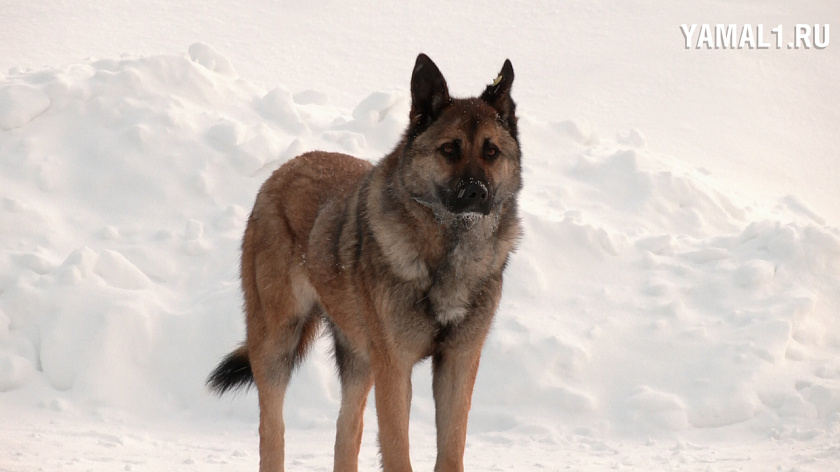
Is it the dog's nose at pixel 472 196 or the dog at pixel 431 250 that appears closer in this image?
the dog's nose at pixel 472 196

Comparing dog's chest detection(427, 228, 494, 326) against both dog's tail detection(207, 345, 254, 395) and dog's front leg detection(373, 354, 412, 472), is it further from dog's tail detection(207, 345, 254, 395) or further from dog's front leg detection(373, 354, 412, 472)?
dog's tail detection(207, 345, 254, 395)

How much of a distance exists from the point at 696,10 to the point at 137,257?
21.4 metres

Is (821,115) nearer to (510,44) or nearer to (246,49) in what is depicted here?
(510,44)

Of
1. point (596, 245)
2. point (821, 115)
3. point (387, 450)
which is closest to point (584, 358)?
point (596, 245)

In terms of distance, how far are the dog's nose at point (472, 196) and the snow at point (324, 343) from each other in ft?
8.96

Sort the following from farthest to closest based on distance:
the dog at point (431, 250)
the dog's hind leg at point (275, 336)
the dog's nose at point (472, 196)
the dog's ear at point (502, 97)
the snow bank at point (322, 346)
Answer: the snow bank at point (322, 346), the dog's hind leg at point (275, 336), the dog's ear at point (502, 97), the dog at point (431, 250), the dog's nose at point (472, 196)

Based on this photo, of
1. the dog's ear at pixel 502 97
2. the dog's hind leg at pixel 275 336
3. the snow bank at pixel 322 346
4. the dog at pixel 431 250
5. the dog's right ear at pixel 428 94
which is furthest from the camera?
the snow bank at pixel 322 346

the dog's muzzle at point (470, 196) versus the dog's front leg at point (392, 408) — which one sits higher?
the dog's muzzle at point (470, 196)

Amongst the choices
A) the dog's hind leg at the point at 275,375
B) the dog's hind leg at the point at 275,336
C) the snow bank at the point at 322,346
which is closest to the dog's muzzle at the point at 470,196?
the dog's hind leg at the point at 275,336

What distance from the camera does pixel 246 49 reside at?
76.3 feet

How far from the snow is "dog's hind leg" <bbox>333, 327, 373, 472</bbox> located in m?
0.82

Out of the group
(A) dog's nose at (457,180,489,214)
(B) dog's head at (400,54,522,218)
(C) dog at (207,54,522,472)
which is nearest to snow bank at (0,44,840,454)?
(C) dog at (207,54,522,472)

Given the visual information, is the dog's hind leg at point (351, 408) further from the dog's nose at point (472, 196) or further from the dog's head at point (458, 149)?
the dog's nose at point (472, 196)

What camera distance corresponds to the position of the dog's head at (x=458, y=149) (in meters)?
4.41
